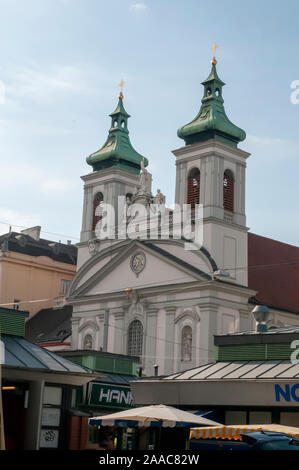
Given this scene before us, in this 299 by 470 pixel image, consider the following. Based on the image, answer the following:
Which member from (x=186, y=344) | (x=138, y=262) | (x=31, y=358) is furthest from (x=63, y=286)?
(x=31, y=358)

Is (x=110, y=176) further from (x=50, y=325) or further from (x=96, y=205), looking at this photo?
(x=50, y=325)

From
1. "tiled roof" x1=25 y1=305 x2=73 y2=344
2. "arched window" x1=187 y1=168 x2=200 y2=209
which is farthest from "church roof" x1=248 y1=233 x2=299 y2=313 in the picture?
"tiled roof" x1=25 y1=305 x2=73 y2=344

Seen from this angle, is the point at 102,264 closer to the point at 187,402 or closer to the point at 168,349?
the point at 168,349

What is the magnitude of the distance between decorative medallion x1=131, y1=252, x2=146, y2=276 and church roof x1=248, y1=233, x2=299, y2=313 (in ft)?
22.5

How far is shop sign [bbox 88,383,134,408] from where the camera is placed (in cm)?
2842

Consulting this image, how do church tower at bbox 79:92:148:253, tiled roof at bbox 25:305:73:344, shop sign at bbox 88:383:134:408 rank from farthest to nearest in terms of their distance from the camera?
tiled roof at bbox 25:305:73:344 < church tower at bbox 79:92:148:253 < shop sign at bbox 88:383:134:408

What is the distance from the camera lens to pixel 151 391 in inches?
1078

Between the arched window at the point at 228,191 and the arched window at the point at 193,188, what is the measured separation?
1.72 metres

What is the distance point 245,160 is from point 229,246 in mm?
6459

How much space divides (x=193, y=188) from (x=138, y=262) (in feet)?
19.6

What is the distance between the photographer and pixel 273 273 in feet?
180

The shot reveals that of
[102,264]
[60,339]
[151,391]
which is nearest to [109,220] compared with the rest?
[102,264]

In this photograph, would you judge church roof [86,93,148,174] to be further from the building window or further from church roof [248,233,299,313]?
the building window

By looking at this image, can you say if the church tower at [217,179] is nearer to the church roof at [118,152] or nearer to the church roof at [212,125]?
the church roof at [212,125]
